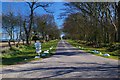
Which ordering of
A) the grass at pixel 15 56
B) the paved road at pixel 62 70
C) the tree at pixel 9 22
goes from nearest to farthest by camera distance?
the paved road at pixel 62 70
the grass at pixel 15 56
the tree at pixel 9 22

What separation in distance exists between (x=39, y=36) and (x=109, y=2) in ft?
170

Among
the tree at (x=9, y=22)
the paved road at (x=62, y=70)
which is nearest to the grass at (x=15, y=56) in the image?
the paved road at (x=62, y=70)

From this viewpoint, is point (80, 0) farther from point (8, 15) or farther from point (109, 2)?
point (8, 15)

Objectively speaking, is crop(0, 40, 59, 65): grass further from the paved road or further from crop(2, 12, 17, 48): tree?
crop(2, 12, 17, 48): tree

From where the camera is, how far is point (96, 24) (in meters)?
48.7

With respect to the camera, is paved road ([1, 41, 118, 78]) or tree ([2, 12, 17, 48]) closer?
paved road ([1, 41, 118, 78])

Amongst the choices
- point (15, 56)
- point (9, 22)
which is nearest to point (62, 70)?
point (15, 56)

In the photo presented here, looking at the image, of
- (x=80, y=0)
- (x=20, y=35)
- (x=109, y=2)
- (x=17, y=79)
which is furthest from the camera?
(x=20, y=35)

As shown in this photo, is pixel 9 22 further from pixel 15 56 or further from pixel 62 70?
pixel 62 70

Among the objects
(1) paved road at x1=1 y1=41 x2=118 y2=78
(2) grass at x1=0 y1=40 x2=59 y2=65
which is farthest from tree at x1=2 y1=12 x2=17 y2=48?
(1) paved road at x1=1 y1=41 x2=118 y2=78

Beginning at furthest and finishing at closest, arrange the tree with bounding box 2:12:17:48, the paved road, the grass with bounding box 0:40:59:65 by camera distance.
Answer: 1. the tree with bounding box 2:12:17:48
2. the grass with bounding box 0:40:59:65
3. the paved road

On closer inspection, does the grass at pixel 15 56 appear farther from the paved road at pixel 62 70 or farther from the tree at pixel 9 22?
the tree at pixel 9 22

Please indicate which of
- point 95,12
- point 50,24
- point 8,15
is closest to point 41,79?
point 95,12

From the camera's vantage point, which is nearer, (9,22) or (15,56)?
(15,56)
